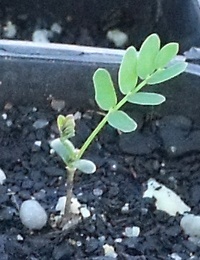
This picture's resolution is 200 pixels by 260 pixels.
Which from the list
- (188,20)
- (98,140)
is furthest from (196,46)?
(98,140)

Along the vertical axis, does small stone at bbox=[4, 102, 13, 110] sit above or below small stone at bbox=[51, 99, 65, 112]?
below

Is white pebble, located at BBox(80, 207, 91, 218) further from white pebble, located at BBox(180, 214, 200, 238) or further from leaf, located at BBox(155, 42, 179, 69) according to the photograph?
leaf, located at BBox(155, 42, 179, 69)

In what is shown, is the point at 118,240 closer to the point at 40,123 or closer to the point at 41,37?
the point at 40,123

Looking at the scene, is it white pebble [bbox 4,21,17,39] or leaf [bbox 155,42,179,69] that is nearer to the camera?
leaf [bbox 155,42,179,69]

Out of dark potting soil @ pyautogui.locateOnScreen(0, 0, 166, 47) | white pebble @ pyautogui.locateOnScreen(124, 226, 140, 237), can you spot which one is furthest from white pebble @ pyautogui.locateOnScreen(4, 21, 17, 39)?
white pebble @ pyautogui.locateOnScreen(124, 226, 140, 237)

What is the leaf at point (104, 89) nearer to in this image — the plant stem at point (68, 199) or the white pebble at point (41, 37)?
the plant stem at point (68, 199)

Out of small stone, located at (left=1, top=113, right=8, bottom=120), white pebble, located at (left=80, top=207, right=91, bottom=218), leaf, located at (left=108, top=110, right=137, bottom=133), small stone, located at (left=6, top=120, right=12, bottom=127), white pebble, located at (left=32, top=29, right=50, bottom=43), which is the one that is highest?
leaf, located at (left=108, top=110, right=137, bottom=133)

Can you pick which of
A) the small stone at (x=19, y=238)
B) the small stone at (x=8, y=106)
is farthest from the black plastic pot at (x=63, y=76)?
the small stone at (x=19, y=238)

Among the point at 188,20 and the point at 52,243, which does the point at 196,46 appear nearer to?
the point at 188,20
